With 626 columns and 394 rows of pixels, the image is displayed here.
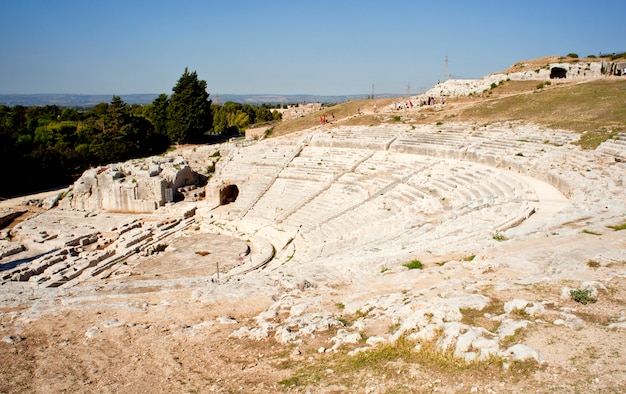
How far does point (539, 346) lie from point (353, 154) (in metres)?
19.1

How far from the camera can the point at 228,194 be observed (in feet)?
76.3

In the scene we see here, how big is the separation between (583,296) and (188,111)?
35576 mm

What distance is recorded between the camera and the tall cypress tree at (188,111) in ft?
122

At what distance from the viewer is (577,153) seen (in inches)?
644

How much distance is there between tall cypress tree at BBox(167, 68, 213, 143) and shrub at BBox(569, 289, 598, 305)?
35.0 meters

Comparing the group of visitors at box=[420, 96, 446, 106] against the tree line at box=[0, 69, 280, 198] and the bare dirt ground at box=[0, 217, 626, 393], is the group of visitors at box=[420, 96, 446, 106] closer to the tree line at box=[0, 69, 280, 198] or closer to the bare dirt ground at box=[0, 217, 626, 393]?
the tree line at box=[0, 69, 280, 198]

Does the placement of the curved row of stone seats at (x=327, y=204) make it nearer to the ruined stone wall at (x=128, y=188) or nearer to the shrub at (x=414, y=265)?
the ruined stone wall at (x=128, y=188)

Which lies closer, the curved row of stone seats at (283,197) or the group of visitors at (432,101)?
the curved row of stone seats at (283,197)

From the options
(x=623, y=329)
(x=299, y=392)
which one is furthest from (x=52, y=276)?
(x=623, y=329)

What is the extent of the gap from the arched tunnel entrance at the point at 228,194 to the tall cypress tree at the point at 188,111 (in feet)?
51.1

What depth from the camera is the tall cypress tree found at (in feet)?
122

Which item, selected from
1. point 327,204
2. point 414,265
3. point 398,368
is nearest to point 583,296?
point 398,368

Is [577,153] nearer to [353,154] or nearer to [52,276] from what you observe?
[353,154]

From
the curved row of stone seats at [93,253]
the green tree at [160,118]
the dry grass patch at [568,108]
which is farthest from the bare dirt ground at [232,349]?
the green tree at [160,118]
